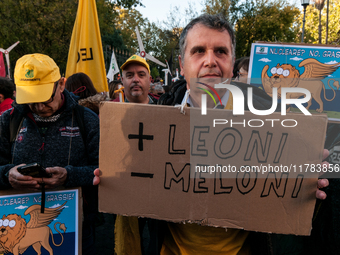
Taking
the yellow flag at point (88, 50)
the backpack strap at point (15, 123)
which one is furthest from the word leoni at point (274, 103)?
the yellow flag at point (88, 50)

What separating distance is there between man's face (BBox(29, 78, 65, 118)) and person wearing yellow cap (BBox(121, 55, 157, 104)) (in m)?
1.44

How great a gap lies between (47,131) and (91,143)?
1.00 ft

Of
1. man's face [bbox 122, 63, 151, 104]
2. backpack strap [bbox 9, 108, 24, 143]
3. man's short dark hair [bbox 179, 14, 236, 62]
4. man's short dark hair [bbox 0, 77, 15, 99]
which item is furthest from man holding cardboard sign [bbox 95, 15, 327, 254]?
man's short dark hair [bbox 0, 77, 15, 99]

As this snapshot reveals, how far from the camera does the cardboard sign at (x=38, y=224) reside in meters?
1.55

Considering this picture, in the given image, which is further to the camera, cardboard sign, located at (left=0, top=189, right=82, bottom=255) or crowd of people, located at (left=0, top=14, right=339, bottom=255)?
cardboard sign, located at (left=0, top=189, right=82, bottom=255)

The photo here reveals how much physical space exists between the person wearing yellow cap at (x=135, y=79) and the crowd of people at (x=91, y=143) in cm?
132

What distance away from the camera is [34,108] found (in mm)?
1760

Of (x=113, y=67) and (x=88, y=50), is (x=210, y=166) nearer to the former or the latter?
(x=88, y=50)

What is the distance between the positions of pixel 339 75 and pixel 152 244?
6.21ft

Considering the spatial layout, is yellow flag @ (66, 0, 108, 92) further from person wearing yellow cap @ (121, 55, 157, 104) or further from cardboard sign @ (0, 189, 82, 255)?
cardboard sign @ (0, 189, 82, 255)

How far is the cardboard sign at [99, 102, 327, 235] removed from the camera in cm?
120

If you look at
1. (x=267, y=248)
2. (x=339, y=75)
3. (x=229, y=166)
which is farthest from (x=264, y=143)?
(x=339, y=75)

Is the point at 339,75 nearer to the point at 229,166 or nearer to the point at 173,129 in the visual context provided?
the point at 229,166

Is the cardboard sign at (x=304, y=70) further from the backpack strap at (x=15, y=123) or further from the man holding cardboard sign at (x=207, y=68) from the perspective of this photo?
the backpack strap at (x=15, y=123)
